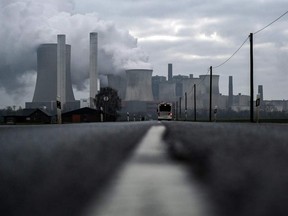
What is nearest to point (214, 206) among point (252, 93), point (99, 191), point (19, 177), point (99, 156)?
point (99, 191)

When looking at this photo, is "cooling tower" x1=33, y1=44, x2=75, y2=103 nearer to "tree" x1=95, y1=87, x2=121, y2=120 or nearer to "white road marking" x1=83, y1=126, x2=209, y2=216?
"tree" x1=95, y1=87, x2=121, y2=120

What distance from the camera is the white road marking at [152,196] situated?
168 inches

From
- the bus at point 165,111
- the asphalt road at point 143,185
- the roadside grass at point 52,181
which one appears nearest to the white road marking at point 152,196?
the asphalt road at point 143,185

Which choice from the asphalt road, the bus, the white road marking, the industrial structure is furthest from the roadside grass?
the industrial structure

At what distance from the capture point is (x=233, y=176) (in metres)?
6.59

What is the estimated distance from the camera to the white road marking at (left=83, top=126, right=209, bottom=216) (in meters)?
4.27

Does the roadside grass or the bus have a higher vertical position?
the bus

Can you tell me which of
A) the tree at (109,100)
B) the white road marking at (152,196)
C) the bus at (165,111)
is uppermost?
the tree at (109,100)

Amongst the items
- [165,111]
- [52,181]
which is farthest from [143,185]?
[165,111]

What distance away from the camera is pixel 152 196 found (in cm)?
510

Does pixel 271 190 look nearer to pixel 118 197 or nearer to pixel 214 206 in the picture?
pixel 214 206

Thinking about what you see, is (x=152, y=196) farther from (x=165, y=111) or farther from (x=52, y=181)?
(x=165, y=111)

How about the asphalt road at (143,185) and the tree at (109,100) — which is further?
the tree at (109,100)

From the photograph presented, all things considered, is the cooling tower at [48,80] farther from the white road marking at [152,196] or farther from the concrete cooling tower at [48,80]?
the white road marking at [152,196]
